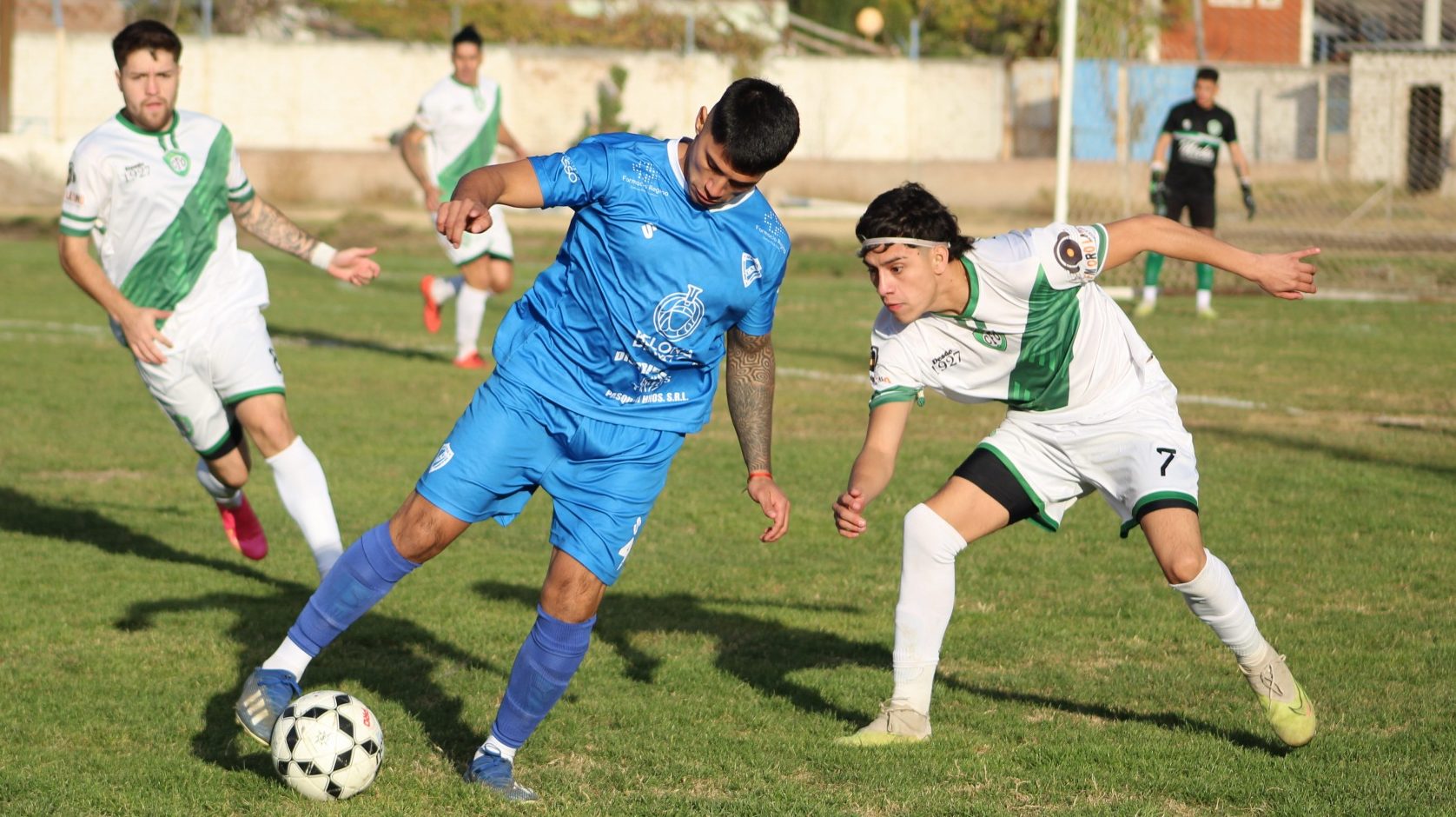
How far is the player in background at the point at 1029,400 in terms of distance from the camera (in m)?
4.89

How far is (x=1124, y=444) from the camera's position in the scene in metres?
5.12

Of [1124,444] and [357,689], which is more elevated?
[1124,444]

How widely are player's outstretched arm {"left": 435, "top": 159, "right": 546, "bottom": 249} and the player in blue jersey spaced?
0.01 meters

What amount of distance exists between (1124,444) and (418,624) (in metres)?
2.92

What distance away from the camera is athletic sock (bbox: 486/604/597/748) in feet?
14.9

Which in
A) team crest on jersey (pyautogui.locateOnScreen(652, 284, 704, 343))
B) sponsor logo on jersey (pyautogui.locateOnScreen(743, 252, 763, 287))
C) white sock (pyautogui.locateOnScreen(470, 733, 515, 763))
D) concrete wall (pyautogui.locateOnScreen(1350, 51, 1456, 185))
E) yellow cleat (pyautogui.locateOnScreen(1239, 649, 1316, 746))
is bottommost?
white sock (pyautogui.locateOnScreen(470, 733, 515, 763))

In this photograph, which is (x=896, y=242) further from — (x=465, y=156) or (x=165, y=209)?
(x=465, y=156)

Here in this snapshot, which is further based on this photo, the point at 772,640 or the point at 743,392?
the point at 772,640

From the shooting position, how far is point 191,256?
6.70 metres

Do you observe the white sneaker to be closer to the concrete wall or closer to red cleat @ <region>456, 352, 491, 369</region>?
red cleat @ <region>456, 352, 491, 369</region>

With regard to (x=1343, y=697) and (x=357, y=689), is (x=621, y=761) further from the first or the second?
(x=1343, y=697)

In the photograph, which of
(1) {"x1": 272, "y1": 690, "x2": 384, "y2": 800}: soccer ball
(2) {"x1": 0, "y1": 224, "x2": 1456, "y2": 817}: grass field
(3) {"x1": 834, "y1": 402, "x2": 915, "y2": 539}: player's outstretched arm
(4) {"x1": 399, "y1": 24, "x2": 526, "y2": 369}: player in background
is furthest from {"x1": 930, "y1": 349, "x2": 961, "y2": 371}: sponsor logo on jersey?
(4) {"x1": 399, "y1": 24, "x2": 526, "y2": 369}: player in background

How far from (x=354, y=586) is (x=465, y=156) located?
32.1 feet

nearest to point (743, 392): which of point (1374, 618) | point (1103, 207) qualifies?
point (1374, 618)
